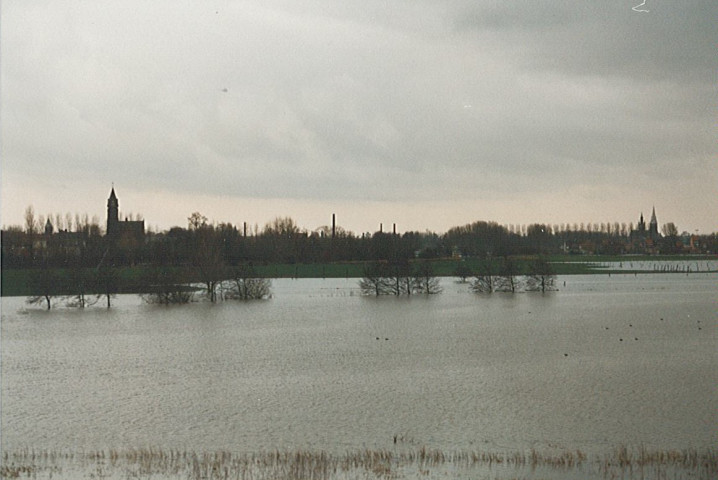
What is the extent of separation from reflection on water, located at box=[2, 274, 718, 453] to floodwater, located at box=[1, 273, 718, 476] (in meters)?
0.07

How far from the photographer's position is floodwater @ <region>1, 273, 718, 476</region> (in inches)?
606

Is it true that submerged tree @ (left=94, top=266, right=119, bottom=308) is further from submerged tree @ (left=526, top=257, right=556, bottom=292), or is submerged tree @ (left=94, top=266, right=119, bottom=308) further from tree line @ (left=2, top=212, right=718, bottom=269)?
submerged tree @ (left=526, top=257, right=556, bottom=292)

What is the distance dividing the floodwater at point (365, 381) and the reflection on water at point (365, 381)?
7 centimetres

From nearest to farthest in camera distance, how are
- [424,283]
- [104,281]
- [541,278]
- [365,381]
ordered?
[365,381] < [104,281] < [424,283] < [541,278]

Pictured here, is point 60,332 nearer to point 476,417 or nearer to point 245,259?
point 476,417

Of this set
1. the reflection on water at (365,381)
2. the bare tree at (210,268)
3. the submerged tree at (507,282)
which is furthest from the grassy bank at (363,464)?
the submerged tree at (507,282)

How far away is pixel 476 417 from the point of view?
16.8 metres

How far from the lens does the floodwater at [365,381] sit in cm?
1539

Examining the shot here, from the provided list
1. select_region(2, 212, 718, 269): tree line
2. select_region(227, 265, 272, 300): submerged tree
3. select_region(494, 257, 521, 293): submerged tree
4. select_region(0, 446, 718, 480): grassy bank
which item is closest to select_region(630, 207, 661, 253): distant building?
select_region(2, 212, 718, 269): tree line

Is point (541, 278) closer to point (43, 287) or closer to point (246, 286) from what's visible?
point (246, 286)

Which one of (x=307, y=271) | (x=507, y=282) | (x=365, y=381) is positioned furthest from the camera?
(x=307, y=271)

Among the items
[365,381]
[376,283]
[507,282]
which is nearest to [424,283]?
[376,283]

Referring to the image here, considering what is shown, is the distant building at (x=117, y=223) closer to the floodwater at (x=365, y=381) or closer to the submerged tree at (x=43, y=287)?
the submerged tree at (x=43, y=287)

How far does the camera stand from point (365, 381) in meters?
21.4
